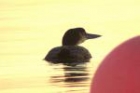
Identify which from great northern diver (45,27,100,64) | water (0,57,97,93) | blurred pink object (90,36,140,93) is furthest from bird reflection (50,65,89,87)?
blurred pink object (90,36,140,93)

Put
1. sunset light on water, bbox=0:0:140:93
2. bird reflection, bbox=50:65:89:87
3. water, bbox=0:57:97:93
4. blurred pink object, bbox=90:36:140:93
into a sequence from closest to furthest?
1. blurred pink object, bbox=90:36:140:93
2. water, bbox=0:57:97:93
3. bird reflection, bbox=50:65:89:87
4. sunset light on water, bbox=0:0:140:93

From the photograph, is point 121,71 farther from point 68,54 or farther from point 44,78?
point 68,54

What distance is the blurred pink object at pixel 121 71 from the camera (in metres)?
6.89

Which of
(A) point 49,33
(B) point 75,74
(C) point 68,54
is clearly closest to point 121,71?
(B) point 75,74

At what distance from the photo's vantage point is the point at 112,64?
23.0ft

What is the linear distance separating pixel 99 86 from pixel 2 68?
224 inches

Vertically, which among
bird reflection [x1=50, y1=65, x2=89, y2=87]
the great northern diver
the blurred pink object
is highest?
the blurred pink object

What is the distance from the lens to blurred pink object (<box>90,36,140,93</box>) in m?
6.89

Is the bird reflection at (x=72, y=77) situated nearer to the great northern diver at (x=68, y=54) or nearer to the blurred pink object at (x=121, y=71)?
the great northern diver at (x=68, y=54)

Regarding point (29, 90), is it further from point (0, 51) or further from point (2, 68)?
point (0, 51)

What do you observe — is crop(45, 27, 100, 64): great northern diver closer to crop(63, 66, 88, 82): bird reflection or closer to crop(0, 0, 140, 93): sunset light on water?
crop(0, 0, 140, 93): sunset light on water

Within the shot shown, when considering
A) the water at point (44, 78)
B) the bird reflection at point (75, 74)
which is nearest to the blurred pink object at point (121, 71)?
the water at point (44, 78)

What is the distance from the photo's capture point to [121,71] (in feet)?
22.8

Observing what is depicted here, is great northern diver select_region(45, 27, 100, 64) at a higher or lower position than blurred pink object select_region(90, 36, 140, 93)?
lower
